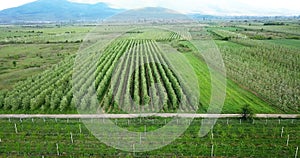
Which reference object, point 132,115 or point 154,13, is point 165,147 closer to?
point 132,115

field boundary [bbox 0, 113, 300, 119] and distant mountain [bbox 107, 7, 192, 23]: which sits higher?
distant mountain [bbox 107, 7, 192, 23]

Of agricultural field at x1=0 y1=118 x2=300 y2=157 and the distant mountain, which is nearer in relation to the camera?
agricultural field at x1=0 y1=118 x2=300 y2=157

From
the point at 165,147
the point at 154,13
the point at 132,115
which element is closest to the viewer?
the point at 165,147

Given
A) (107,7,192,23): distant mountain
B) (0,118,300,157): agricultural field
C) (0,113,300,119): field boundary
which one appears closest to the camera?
(0,118,300,157): agricultural field

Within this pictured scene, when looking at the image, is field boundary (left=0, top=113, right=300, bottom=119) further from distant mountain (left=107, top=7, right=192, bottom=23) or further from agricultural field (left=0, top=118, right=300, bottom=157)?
distant mountain (left=107, top=7, right=192, bottom=23)

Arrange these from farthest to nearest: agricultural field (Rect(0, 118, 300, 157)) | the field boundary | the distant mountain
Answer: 1. the distant mountain
2. the field boundary
3. agricultural field (Rect(0, 118, 300, 157))

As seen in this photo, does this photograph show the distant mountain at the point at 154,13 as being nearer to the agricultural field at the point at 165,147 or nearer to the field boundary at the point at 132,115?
the field boundary at the point at 132,115

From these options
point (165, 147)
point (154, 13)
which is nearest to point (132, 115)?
point (165, 147)

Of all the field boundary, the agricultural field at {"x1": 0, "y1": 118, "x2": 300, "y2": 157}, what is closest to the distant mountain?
the field boundary

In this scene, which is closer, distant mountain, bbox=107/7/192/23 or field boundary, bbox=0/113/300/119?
field boundary, bbox=0/113/300/119

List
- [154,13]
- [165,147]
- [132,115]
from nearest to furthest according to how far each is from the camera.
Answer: [165,147]
[132,115]
[154,13]

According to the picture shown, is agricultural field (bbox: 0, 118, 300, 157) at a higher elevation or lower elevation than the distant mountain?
lower

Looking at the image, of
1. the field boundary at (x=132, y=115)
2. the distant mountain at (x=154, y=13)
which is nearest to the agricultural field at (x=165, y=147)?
the field boundary at (x=132, y=115)
